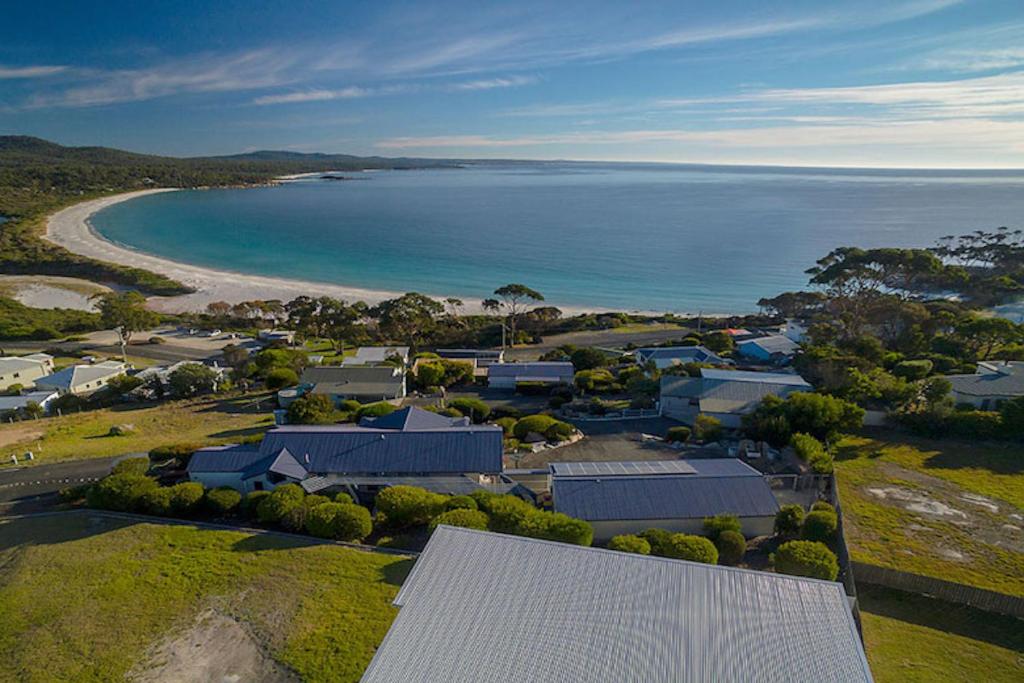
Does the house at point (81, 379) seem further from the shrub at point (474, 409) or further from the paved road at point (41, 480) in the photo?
the shrub at point (474, 409)

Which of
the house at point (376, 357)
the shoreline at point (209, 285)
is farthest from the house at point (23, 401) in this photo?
the shoreline at point (209, 285)

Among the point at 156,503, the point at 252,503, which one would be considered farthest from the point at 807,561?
the point at 156,503

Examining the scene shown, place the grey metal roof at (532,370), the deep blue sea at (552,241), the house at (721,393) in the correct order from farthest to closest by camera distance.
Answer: the deep blue sea at (552,241), the grey metal roof at (532,370), the house at (721,393)

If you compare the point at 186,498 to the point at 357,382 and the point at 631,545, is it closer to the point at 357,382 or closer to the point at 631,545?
the point at 631,545

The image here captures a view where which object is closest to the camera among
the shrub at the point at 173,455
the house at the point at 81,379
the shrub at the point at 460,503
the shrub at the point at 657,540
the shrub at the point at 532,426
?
the shrub at the point at 657,540

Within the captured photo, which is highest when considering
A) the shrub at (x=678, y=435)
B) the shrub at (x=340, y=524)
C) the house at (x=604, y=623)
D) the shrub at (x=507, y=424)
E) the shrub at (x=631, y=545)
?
the house at (x=604, y=623)

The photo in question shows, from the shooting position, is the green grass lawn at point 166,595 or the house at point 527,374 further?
the house at point 527,374

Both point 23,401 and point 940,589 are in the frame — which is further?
point 23,401
